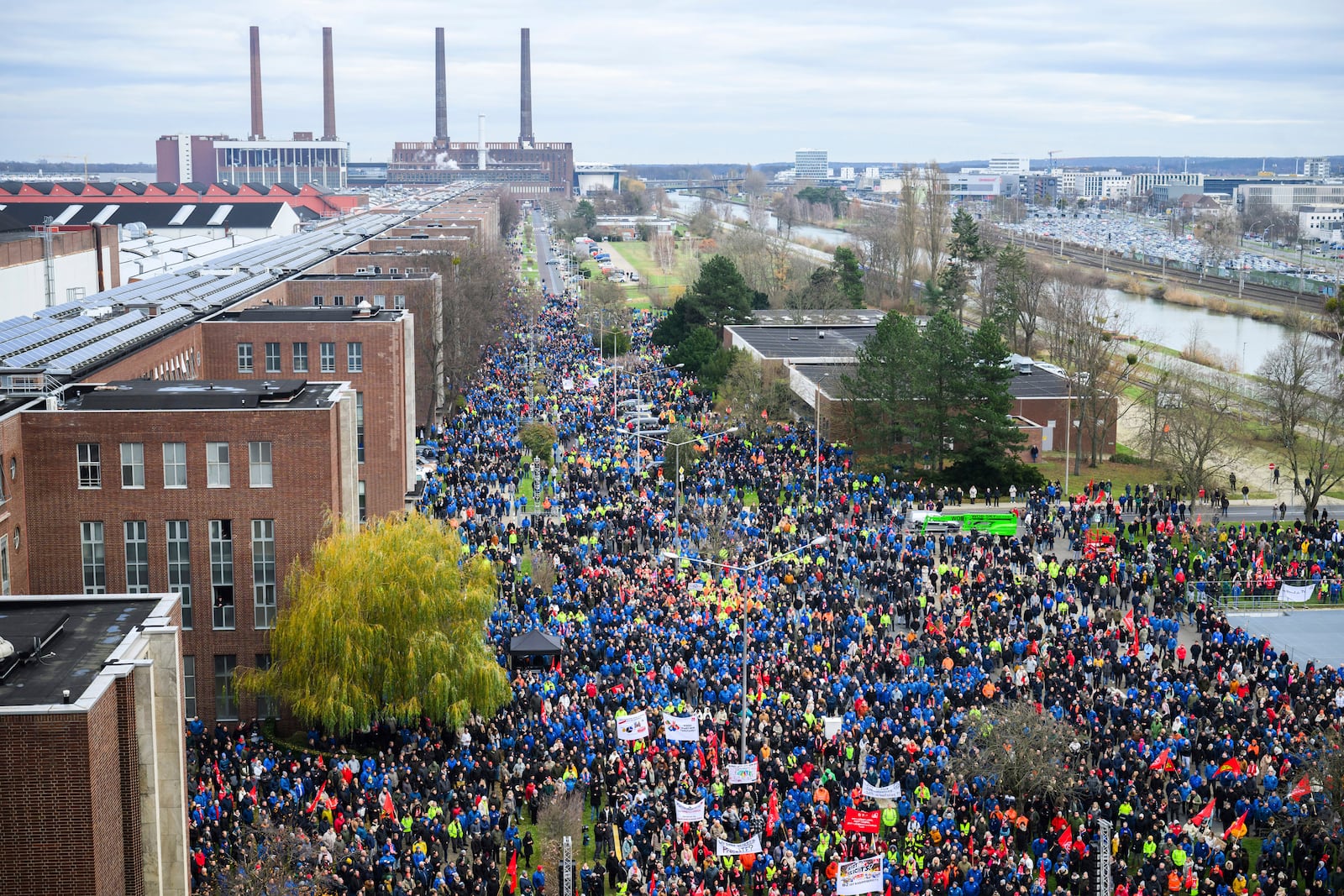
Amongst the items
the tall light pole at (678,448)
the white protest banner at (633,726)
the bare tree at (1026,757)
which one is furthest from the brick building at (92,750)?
the tall light pole at (678,448)

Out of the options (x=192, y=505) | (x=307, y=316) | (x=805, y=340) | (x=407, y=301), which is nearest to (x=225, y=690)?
(x=192, y=505)

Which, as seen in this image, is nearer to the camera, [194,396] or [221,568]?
[221,568]

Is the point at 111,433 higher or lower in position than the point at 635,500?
higher

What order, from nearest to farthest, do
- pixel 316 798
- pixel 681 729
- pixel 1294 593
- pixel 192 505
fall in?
pixel 316 798
pixel 681 729
pixel 192 505
pixel 1294 593

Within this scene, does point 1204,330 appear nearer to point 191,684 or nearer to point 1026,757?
point 1026,757

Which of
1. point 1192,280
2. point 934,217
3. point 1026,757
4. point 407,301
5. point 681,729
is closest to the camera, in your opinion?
point 1026,757

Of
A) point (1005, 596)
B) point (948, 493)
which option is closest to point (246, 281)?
point (948, 493)

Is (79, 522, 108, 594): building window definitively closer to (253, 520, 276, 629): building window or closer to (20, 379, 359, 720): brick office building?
(20, 379, 359, 720): brick office building

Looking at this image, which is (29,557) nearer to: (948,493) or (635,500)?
(635,500)
